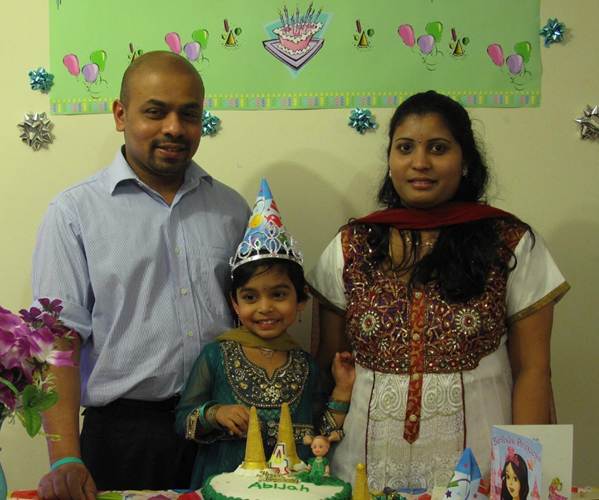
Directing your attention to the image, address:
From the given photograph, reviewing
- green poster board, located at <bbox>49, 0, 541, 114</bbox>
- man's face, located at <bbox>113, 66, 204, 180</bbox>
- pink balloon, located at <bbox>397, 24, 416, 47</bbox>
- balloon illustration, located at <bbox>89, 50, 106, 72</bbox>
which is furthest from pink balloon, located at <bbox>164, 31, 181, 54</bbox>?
pink balloon, located at <bbox>397, 24, 416, 47</bbox>

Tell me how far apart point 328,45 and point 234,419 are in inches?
46.2

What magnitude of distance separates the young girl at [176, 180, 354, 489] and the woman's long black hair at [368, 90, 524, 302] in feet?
0.76

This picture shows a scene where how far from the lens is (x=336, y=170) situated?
7.86 feet

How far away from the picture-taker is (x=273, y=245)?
1859 mm

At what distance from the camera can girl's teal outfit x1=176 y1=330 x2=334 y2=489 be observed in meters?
1.79

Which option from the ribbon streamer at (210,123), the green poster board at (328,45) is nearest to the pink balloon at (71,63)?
the green poster board at (328,45)

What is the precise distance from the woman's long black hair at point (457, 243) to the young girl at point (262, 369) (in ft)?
0.76

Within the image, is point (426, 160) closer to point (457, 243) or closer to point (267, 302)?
point (457, 243)

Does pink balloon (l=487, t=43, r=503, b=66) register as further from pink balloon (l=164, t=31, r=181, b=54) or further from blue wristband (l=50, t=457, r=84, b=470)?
blue wristband (l=50, t=457, r=84, b=470)

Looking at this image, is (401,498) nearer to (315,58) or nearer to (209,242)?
(209,242)

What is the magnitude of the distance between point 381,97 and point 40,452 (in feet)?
4.81

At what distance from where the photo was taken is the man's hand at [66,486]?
5.09 ft

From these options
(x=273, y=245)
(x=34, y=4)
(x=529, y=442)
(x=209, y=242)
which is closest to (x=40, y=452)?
(x=209, y=242)

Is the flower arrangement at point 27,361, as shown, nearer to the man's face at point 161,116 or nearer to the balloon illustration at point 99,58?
the man's face at point 161,116
